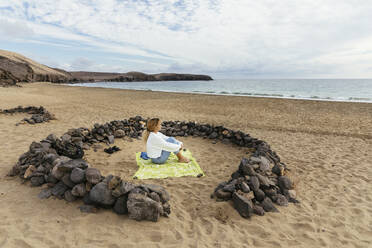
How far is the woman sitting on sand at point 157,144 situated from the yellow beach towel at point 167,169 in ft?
0.74

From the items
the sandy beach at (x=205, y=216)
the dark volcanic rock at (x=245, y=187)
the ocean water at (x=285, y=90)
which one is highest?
the ocean water at (x=285, y=90)

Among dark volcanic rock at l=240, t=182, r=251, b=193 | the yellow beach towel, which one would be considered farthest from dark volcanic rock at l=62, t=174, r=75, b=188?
dark volcanic rock at l=240, t=182, r=251, b=193

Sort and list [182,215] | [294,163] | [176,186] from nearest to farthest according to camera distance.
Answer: [182,215] < [176,186] < [294,163]

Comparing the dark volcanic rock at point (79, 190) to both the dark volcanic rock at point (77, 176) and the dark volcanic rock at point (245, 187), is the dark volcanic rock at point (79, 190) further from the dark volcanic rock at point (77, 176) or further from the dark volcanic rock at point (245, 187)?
the dark volcanic rock at point (245, 187)

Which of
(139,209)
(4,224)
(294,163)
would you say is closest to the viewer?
(4,224)

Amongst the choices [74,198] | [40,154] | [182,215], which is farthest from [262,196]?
[40,154]

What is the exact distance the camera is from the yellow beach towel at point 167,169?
5367mm

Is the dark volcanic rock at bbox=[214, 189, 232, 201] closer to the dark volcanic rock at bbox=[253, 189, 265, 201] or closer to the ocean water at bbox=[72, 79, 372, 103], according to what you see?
the dark volcanic rock at bbox=[253, 189, 265, 201]

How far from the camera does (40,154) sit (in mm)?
5062

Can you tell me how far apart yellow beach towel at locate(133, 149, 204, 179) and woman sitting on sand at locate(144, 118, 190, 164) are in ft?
0.74

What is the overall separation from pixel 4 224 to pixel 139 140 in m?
5.43

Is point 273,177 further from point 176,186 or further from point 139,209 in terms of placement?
point 139,209

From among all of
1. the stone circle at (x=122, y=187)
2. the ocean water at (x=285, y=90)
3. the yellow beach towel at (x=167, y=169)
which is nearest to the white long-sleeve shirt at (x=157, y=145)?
the yellow beach towel at (x=167, y=169)

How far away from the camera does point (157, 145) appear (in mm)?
5723
